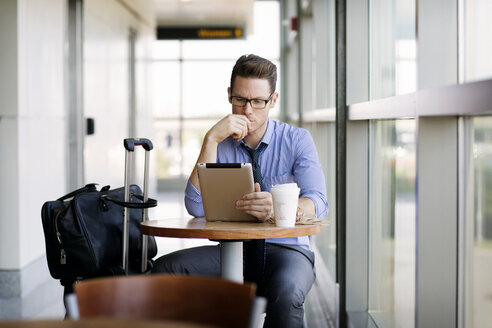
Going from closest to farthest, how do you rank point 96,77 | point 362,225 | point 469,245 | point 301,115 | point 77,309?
1. point 77,309
2. point 469,245
3. point 362,225
4. point 96,77
5. point 301,115

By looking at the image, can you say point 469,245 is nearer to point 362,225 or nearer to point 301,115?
point 362,225

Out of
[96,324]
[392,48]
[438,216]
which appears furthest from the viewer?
[392,48]

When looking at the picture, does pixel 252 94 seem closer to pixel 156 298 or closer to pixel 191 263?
pixel 191 263

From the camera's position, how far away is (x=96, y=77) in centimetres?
719

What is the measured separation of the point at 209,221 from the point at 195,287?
1.18 m

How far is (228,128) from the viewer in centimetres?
273

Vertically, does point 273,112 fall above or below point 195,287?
above

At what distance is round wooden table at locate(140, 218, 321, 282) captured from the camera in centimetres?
223

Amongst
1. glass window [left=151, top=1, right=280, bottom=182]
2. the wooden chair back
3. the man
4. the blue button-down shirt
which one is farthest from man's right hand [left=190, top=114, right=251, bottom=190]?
glass window [left=151, top=1, right=280, bottom=182]

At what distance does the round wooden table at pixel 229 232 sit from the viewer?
2.23m

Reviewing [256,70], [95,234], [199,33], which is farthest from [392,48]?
[199,33]

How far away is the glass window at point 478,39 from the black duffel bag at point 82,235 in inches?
61.7

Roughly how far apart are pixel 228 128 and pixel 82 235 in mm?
735

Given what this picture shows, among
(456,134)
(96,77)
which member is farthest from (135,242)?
(96,77)
